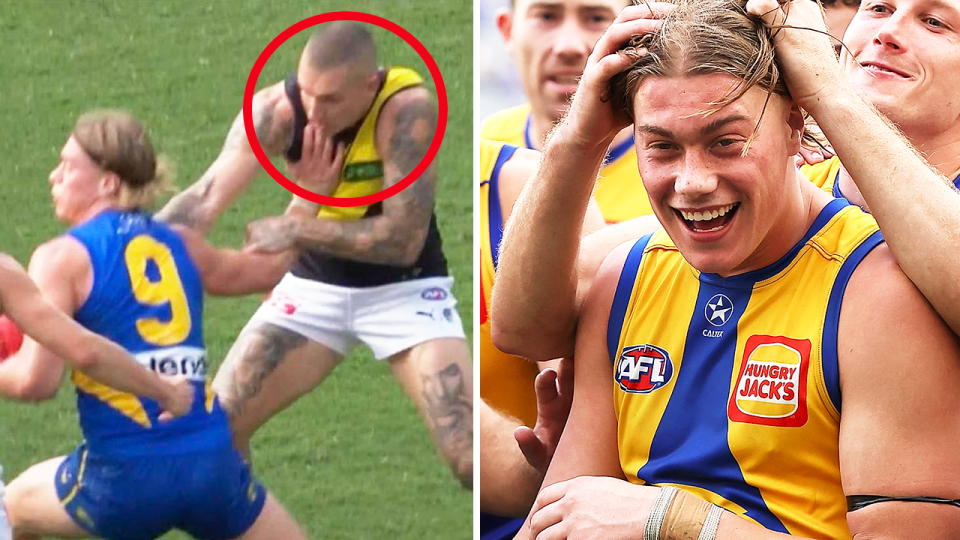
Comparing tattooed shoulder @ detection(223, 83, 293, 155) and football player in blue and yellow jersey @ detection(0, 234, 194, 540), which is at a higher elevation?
tattooed shoulder @ detection(223, 83, 293, 155)

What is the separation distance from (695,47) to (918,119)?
522 mm

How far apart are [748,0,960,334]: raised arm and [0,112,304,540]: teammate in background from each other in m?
2.42

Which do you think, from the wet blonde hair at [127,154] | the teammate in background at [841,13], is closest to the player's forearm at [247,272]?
the wet blonde hair at [127,154]

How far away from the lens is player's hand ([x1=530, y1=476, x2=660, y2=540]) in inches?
48.8

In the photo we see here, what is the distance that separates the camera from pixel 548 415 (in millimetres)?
1633

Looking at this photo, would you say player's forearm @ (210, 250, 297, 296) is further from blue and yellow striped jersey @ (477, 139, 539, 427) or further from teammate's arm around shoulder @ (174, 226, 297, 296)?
blue and yellow striped jersey @ (477, 139, 539, 427)

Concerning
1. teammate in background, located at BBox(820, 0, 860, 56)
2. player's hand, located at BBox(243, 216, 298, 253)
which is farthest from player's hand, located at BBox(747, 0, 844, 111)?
player's hand, located at BBox(243, 216, 298, 253)

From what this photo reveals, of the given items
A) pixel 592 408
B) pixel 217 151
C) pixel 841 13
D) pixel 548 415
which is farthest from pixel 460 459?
pixel 592 408

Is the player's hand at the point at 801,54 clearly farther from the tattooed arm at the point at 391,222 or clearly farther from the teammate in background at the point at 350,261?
the tattooed arm at the point at 391,222

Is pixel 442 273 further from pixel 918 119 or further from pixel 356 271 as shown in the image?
pixel 918 119

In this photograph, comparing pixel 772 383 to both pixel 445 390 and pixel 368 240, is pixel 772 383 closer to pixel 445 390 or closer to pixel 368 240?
pixel 445 390

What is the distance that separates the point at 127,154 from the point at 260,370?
816 millimetres

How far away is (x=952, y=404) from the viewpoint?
116cm

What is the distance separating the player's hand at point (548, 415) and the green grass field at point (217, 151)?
2093mm
